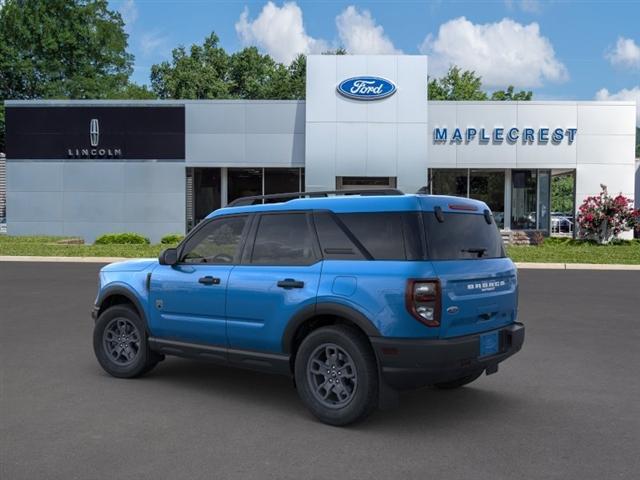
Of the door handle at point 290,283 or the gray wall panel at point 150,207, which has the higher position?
the gray wall panel at point 150,207

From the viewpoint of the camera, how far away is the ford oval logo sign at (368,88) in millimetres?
26797

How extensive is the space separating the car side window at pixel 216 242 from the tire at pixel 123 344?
0.93 meters

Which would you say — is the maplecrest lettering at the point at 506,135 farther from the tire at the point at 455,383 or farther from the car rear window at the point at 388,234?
the car rear window at the point at 388,234

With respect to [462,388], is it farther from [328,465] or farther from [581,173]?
[581,173]

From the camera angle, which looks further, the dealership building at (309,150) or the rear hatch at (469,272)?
the dealership building at (309,150)

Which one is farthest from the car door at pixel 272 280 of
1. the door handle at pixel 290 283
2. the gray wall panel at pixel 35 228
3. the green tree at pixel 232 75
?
the green tree at pixel 232 75

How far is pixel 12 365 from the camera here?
7262 mm

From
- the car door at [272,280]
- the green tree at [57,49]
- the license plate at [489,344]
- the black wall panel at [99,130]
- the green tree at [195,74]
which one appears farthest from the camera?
the green tree at [195,74]

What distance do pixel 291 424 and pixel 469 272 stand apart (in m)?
1.83

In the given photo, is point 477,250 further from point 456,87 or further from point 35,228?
point 456,87

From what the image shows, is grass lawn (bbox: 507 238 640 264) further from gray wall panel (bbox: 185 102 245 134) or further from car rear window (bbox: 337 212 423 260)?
car rear window (bbox: 337 212 423 260)

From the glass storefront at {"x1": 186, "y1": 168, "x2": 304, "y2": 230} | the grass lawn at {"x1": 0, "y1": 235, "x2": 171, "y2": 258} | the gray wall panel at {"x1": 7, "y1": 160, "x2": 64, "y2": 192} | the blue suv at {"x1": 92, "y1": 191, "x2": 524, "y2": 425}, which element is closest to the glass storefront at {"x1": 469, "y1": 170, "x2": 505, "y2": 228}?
the glass storefront at {"x1": 186, "y1": 168, "x2": 304, "y2": 230}

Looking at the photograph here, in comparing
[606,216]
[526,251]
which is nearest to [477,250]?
[526,251]

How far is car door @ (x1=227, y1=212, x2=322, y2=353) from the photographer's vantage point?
17.9 feet
